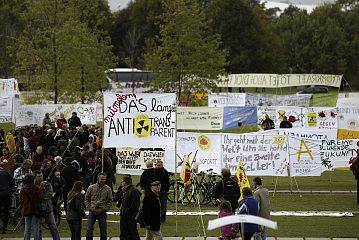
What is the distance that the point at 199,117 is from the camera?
4466 centimetres

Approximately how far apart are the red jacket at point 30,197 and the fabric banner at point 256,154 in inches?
412

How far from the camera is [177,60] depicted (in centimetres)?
5291

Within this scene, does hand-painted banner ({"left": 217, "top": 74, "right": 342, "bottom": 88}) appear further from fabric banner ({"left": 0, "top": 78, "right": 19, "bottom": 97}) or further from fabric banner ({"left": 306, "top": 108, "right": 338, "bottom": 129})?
fabric banner ({"left": 0, "top": 78, "right": 19, "bottom": 97})

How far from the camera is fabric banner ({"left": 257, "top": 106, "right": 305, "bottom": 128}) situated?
4466 centimetres

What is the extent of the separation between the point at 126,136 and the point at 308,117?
25191 mm

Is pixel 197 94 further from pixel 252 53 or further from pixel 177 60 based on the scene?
pixel 252 53

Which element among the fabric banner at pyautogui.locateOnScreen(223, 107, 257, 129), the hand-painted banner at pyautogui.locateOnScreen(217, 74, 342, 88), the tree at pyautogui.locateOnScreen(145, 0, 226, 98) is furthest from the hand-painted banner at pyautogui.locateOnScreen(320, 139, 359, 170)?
the hand-painted banner at pyautogui.locateOnScreen(217, 74, 342, 88)

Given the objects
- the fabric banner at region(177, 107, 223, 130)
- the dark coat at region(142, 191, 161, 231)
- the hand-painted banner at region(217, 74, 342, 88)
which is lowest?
the dark coat at region(142, 191, 161, 231)

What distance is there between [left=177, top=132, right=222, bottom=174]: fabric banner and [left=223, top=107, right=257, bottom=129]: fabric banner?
18925 millimetres

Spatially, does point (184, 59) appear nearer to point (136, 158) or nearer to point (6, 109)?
point (6, 109)

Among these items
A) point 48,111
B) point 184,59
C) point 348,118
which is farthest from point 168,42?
point 348,118

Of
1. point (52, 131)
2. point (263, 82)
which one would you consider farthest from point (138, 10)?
point (52, 131)

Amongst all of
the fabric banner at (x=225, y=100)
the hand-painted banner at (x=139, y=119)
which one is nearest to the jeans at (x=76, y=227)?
the hand-painted banner at (x=139, y=119)

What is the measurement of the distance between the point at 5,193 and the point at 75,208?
2742 mm
